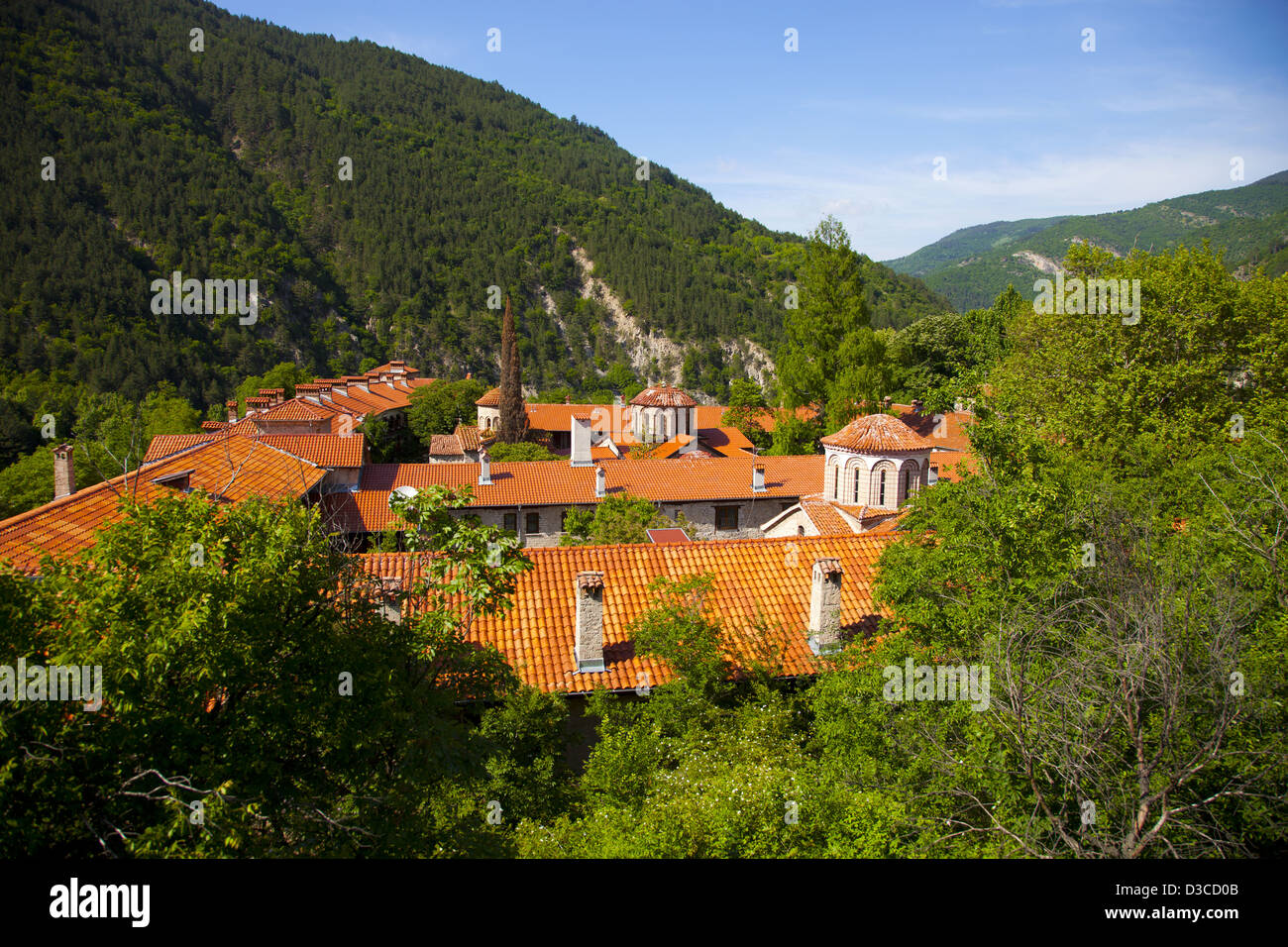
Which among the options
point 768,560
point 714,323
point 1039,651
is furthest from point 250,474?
point 714,323

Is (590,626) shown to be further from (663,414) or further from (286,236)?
(286,236)

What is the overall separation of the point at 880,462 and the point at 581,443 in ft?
65.4

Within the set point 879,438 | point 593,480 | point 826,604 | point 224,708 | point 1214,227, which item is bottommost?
point 826,604

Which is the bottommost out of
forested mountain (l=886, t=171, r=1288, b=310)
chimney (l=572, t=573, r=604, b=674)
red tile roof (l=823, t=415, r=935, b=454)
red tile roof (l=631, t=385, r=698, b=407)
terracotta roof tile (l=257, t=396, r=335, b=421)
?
chimney (l=572, t=573, r=604, b=674)

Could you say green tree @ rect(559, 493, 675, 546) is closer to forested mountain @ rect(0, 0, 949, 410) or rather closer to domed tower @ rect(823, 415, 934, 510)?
domed tower @ rect(823, 415, 934, 510)

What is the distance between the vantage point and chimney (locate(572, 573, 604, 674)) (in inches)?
544

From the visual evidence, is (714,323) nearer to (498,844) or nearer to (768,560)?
(768,560)

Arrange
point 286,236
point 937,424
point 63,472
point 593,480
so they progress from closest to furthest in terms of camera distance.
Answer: point 63,472 < point 593,480 < point 937,424 < point 286,236

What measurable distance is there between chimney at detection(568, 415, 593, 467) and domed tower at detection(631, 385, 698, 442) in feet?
53.2

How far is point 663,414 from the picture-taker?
5731 cm

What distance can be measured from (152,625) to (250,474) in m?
21.6

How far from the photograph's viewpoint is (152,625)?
18.3ft

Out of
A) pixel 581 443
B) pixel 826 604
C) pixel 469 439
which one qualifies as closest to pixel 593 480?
pixel 581 443

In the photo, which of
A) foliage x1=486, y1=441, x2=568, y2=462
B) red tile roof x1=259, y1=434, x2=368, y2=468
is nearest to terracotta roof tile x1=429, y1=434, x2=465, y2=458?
foliage x1=486, y1=441, x2=568, y2=462
